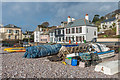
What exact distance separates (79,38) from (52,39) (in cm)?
1545

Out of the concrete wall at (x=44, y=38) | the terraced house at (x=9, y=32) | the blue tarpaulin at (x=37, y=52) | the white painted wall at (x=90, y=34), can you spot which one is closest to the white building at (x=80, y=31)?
the white painted wall at (x=90, y=34)

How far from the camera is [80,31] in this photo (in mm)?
34156

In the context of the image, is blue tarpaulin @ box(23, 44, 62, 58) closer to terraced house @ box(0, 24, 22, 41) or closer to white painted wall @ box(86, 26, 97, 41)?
white painted wall @ box(86, 26, 97, 41)

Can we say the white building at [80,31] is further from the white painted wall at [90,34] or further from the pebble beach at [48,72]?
the pebble beach at [48,72]

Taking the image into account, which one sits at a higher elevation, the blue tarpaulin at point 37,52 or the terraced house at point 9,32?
the terraced house at point 9,32

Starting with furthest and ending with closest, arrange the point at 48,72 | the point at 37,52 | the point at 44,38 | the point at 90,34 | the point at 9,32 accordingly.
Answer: the point at 44,38 < the point at 9,32 < the point at 90,34 < the point at 37,52 < the point at 48,72

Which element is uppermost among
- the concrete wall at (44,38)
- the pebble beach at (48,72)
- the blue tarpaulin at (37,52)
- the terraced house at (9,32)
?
the terraced house at (9,32)

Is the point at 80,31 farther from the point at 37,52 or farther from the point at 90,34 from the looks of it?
the point at 37,52

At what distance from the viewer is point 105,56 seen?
12.0m

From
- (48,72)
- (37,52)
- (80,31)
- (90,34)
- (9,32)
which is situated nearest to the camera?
(48,72)

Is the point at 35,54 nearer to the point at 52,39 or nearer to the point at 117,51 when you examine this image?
the point at 117,51

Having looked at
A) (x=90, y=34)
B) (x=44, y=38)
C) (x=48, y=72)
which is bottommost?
(x=48, y=72)

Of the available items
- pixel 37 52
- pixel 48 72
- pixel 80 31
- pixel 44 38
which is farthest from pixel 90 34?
pixel 48 72

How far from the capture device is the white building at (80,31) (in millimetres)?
33188
